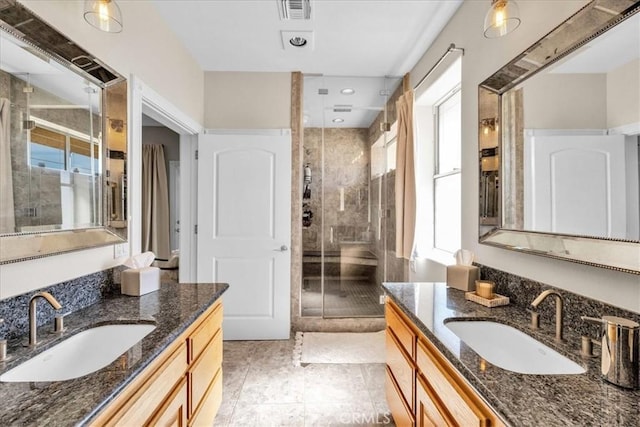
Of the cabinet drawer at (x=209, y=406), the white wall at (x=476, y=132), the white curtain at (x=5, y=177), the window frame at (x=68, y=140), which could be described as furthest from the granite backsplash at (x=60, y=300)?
the white wall at (x=476, y=132)

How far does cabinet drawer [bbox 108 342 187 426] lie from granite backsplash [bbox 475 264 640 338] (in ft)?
4.81

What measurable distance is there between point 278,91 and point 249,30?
0.80m

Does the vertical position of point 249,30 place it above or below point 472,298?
above

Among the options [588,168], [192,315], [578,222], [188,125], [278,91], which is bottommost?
[192,315]

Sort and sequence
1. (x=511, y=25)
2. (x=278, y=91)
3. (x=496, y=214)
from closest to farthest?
(x=511, y=25) → (x=496, y=214) → (x=278, y=91)

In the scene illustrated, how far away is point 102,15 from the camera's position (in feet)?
4.49

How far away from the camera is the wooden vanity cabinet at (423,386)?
0.94 meters

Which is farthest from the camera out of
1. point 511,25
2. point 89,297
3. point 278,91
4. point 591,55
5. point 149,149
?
point 149,149

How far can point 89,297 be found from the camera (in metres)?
1.54

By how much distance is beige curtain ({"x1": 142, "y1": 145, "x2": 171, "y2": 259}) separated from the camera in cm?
455

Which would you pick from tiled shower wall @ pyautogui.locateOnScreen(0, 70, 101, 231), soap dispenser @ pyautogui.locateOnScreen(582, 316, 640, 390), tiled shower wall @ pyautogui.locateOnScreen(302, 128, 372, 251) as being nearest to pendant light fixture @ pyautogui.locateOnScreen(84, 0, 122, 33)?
tiled shower wall @ pyautogui.locateOnScreen(0, 70, 101, 231)

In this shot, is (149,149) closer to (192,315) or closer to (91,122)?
(91,122)

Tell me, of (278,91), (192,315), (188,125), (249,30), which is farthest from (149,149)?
(192,315)

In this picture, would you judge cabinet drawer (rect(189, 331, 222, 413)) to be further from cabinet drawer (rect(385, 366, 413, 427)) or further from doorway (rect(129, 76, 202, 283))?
cabinet drawer (rect(385, 366, 413, 427))
